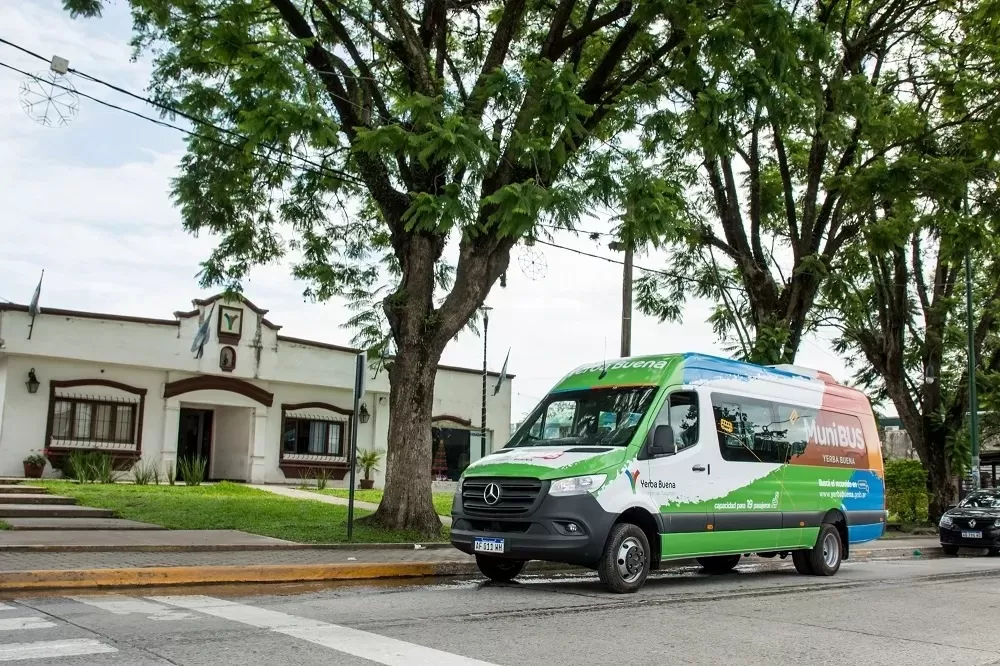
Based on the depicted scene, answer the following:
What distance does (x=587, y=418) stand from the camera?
11.1 meters

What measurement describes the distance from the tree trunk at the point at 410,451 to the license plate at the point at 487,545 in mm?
3924

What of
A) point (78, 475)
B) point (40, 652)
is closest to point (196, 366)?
point (78, 475)

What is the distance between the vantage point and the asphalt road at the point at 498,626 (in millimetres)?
6340

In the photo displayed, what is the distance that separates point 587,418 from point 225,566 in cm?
434

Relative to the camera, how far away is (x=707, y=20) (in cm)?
1270

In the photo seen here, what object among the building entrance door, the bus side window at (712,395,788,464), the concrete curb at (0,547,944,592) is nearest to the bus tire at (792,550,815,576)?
the bus side window at (712,395,788,464)

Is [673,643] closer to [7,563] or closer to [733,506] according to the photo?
[733,506]

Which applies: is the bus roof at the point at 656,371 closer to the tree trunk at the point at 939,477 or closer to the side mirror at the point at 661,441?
A: the side mirror at the point at 661,441

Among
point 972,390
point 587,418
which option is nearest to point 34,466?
point 587,418

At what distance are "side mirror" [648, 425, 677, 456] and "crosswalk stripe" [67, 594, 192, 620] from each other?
16.7 feet

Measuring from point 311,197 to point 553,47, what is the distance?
16.7ft

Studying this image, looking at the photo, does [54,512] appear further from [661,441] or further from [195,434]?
[195,434]

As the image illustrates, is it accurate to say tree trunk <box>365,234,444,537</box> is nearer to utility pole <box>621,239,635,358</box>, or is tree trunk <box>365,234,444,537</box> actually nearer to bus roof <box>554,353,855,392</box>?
bus roof <box>554,353,855,392</box>

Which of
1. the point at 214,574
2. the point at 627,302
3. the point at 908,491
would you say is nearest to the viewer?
the point at 214,574
